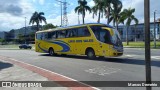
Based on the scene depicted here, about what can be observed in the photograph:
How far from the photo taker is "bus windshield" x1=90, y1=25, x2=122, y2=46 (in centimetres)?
1897

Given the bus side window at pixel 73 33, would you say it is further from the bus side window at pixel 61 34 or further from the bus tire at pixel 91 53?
the bus tire at pixel 91 53

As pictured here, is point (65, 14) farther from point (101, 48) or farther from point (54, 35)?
point (101, 48)

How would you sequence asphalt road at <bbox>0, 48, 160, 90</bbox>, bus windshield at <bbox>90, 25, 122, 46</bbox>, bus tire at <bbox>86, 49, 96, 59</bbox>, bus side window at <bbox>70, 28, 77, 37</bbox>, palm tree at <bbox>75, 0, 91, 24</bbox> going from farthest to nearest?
palm tree at <bbox>75, 0, 91, 24</bbox> → bus side window at <bbox>70, 28, 77, 37</bbox> → bus tire at <bbox>86, 49, 96, 59</bbox> → bus windshield at <bbox>90, 25, 122, 46</bbox> → asphalt road at <bbox>0, 48, 160, 90</bbox>

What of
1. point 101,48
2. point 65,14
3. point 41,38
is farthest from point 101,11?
point 101,48

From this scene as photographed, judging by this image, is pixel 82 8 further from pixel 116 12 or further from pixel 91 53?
pixel 91 53

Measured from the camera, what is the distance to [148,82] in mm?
4219

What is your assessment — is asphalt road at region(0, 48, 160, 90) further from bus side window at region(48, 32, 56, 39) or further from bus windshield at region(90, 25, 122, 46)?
bus side window at region(48, 32, 56, 39)

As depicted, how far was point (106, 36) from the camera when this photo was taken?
1925cm

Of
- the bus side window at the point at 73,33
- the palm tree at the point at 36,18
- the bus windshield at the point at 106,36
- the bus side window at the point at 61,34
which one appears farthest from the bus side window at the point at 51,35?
the palm tree at the point at 36,18

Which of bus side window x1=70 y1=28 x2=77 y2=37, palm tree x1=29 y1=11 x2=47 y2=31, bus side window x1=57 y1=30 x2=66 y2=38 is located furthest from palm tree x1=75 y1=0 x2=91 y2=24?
bus side window x1=70 y1=28 x2=77 y2=37

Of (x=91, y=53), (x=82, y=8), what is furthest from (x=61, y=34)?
(x=82, y=8)

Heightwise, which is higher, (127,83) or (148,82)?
(148,82)

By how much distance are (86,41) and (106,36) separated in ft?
8.13

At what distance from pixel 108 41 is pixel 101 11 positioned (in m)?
38.8
